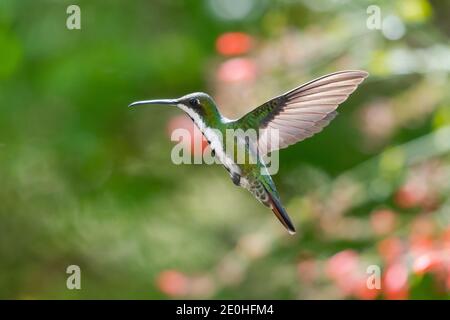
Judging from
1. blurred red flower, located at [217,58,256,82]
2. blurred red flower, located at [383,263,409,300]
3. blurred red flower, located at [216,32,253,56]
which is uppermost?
blurred red flower, located at [216,32,253,56]

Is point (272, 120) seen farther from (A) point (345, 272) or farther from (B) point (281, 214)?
(A) point (345, 272)

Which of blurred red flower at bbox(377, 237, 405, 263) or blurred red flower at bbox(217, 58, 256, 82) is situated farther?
blurred red flower at bbox(217, 58, 256, 82)

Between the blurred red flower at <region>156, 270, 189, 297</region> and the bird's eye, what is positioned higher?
the blurred red flower at <region>156, 270, 189, 297</region>

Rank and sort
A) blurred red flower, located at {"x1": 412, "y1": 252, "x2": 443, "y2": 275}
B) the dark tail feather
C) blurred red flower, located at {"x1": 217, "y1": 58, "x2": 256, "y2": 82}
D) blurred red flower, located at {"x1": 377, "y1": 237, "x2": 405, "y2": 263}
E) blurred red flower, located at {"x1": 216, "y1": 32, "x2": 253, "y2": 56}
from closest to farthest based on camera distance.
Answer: the dark tail feather < blurred red flower, located at {"x1": 412, "y1": 252, "x2": 443, "y2": 275} < blurred red flower, located at {"x1": 377, "y1": 237, "x2": 405, "y2": 263} < blurred red flower, located at {"x1": 217, "y1": 58, "x2": 256, "y2": 82} < blurred red flower, located at {"x1": 216, "y1": 32, "x2": 253, "y2": 56}

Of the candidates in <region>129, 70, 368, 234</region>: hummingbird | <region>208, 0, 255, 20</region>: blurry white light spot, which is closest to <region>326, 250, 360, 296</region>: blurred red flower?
<region>129, 70, 368, 234</region>: hummingbird

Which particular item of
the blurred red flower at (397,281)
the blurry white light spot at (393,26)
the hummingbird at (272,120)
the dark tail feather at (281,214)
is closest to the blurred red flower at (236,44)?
the blurry white light spot at (393,26)

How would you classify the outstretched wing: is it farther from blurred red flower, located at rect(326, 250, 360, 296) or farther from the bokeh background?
the bokeh background
